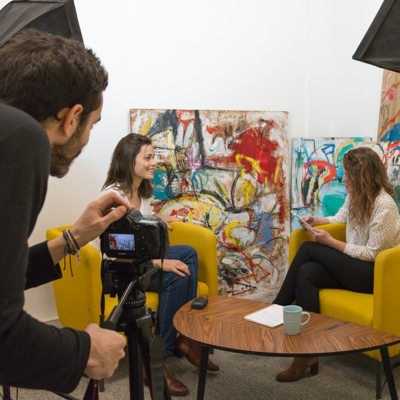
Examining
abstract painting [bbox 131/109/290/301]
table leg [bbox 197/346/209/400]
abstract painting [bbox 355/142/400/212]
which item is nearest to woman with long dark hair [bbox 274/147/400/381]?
abstract painting [bbox 355/142/400/212]

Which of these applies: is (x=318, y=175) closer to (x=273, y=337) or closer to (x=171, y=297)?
(x=171, y=297)

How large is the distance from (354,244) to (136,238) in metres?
1.95

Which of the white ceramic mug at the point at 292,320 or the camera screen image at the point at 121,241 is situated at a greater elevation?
the camera screen image at the point at 121,241

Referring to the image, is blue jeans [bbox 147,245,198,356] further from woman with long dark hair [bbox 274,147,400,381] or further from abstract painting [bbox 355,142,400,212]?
abstract painting [bbox 355,142,400,212]

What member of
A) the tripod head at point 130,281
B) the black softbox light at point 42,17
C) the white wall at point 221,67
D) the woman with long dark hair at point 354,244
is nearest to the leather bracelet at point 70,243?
the tripod head at point 130,281

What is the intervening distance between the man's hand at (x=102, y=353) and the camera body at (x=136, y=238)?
0.46m

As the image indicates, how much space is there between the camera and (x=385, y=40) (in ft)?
8.41

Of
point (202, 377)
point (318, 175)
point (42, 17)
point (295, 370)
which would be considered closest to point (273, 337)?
point (202, 377)

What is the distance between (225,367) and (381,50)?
191 cm

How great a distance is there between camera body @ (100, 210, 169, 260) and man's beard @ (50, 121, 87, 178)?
388mm

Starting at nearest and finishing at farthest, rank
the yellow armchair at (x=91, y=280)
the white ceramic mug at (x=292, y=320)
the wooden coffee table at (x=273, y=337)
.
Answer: the wooden coffee table at (x=273, y=337) → the white ceramic mug at (x=292, y=320) → the yellow armchair at (x=91, y=280)

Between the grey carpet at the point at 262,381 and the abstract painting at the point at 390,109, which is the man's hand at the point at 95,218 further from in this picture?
the abstract painting at the point at 390,109

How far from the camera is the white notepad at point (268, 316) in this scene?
2.32m

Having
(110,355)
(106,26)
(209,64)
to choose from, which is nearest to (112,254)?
(110,355)
